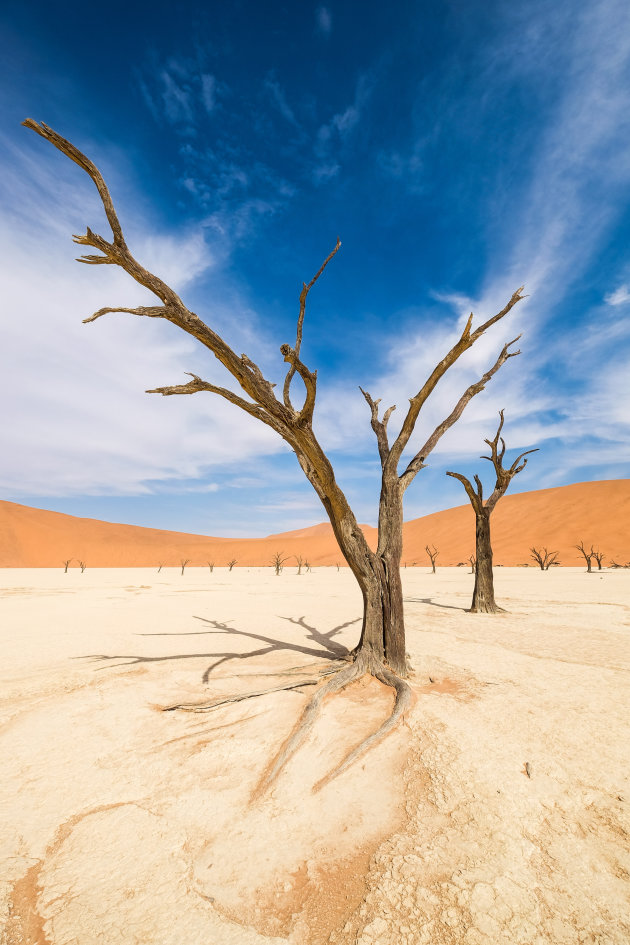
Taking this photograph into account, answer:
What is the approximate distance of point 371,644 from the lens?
16.0ft

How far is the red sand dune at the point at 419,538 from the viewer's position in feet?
150

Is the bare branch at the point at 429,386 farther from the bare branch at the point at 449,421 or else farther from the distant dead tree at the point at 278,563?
the distant dead tree at the point at 278,563

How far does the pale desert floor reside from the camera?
1810 millimetres

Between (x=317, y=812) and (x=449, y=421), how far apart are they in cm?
478

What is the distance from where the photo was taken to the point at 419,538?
6550 cm

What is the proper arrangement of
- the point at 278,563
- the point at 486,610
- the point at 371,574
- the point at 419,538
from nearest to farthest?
the point at 371,574 → the point at 486,610 → the point at 278,563 → the point at 419,538

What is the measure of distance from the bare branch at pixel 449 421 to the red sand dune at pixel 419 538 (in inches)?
1488

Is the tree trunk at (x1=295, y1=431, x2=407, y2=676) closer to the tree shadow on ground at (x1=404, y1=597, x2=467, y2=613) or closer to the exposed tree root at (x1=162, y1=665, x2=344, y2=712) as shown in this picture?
the exposed tree root at (x1=162, y1=665, x2=344, y2=712)

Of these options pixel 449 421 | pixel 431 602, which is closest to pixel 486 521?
pixel 431 602

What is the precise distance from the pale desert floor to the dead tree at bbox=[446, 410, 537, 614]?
4.76 metres

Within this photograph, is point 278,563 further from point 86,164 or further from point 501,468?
point 86,164

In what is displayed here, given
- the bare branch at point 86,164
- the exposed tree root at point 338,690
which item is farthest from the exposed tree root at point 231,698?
the bare branch at point 86,164

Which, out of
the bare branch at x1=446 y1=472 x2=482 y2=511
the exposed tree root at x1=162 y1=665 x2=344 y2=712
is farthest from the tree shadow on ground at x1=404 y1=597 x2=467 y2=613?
the exposed tree root at x1=162 y1=665 x2=344 y2=712

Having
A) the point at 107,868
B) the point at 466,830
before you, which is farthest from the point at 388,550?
the point at 107,868
